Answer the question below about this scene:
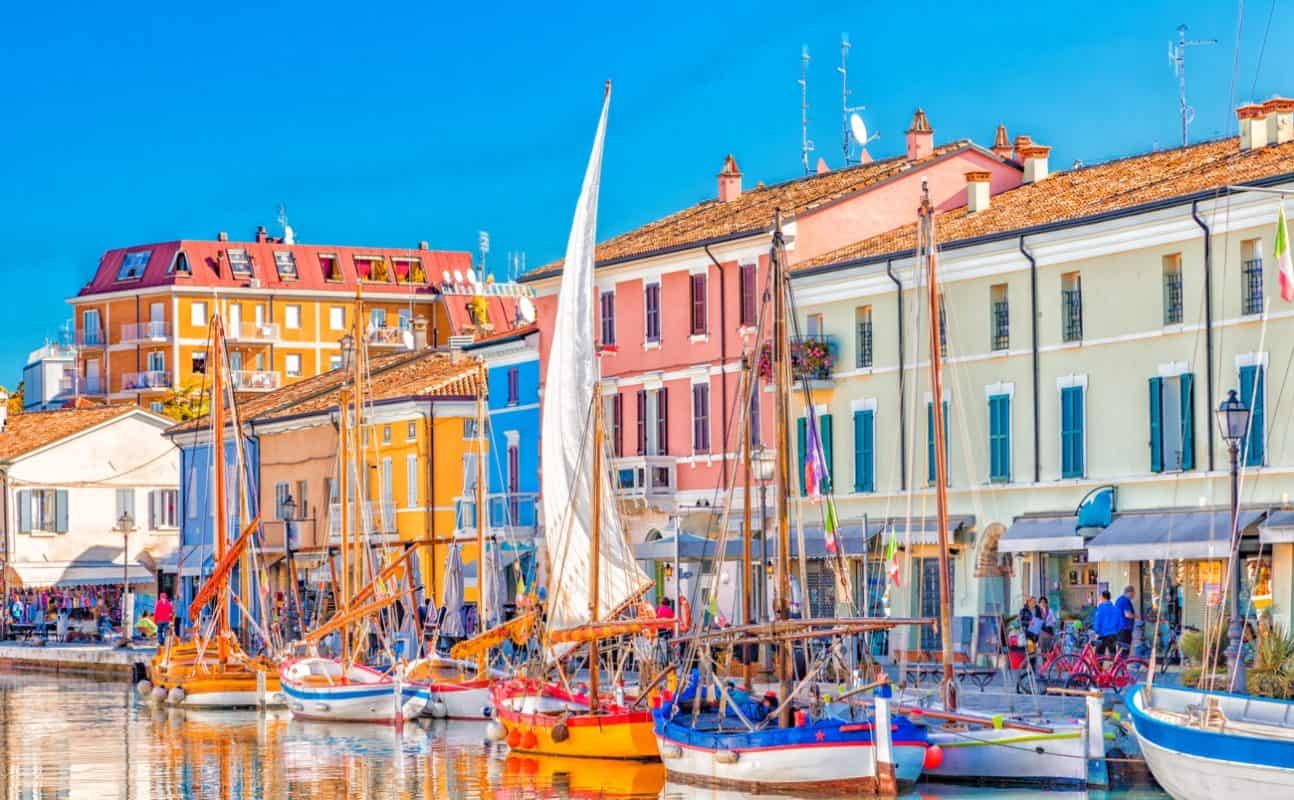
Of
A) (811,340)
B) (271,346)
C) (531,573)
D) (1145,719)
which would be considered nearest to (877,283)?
(811,340)

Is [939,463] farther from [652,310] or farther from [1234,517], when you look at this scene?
[652,310]

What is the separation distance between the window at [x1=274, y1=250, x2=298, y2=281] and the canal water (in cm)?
8378

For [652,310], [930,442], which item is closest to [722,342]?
[652,310]

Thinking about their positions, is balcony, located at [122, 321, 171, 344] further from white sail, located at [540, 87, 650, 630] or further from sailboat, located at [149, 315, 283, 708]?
white sail, located at [540, 87, 650, 630]

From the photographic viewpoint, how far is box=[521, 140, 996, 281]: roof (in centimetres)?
6444

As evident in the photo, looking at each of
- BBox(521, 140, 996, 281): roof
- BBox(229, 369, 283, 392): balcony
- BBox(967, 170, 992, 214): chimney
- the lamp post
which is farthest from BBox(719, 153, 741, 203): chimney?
BBox(229, 369, 283, 392): balcony

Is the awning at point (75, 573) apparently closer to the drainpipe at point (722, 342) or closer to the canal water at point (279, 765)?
the canal water at point (279, 765)

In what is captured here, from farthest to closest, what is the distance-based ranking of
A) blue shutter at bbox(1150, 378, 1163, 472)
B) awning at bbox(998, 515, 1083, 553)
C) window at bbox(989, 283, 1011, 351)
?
window at bbox(989, 283, 1011, 351) < awning at bbox(998, 515, 1083, 553) < blue shutter at bbox(1150, 378, 1163, 472)

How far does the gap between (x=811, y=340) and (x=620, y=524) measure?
44.5ft

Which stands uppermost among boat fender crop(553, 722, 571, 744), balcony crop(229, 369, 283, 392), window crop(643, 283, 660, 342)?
balcony crop(229, 369, 283, 392)

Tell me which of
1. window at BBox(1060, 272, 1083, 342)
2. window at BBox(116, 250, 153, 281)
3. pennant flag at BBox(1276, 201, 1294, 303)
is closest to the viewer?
pennant flag at BBox(1276, 201, 1294, 303)

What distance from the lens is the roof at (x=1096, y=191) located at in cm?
5091

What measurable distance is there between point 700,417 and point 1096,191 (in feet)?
44.6

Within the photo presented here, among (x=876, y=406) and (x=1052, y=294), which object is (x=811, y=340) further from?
(x=1052, y=294)
